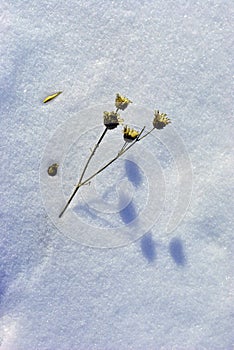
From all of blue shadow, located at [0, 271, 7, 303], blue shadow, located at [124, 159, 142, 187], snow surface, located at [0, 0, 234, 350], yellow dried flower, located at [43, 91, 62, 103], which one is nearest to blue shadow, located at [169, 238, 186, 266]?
snow surface, located at [0, 0, 234, 350]

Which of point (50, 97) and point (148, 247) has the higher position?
point (50, 97)

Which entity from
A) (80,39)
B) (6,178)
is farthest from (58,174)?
(80,39)

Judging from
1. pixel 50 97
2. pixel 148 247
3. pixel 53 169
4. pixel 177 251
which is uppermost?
pixel 50 97

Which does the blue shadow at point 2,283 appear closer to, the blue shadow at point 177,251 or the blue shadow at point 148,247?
the blue shadow at point 148,247

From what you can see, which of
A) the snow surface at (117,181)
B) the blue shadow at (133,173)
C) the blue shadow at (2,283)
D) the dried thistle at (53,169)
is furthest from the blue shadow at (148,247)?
the blue shadow at (2,283)

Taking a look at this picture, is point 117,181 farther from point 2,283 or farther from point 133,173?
point 2,283

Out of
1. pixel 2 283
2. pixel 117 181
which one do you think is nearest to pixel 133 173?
pixel 117 181
